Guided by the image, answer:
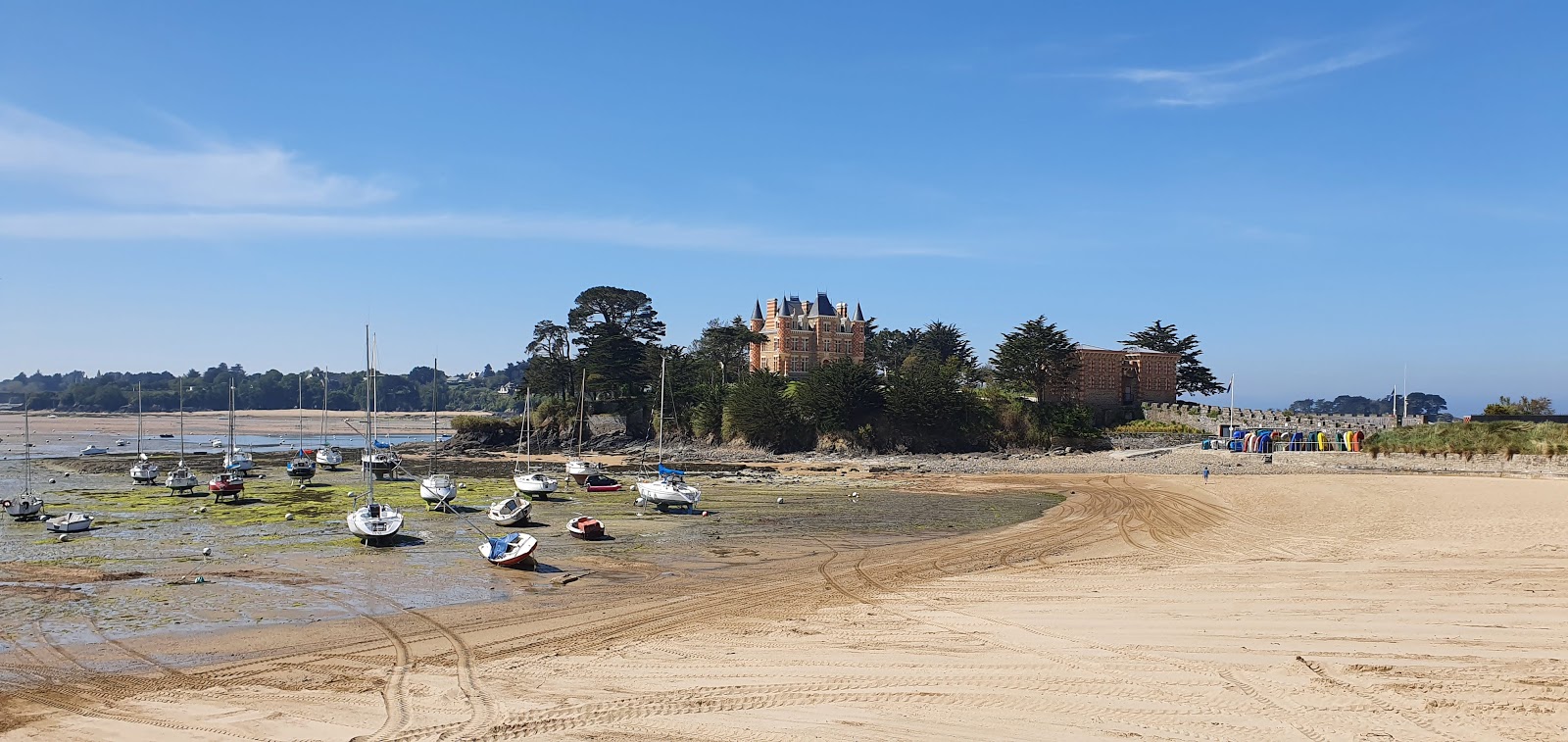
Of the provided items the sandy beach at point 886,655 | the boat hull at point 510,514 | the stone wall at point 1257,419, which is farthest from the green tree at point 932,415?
the sandy beach at point 886,655

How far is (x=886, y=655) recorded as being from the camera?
659 inches

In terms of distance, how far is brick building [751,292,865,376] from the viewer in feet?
392

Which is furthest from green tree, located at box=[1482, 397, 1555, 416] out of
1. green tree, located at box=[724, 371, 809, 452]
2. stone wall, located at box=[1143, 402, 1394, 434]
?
green tree, located at box=[724, 371, 809, 452]

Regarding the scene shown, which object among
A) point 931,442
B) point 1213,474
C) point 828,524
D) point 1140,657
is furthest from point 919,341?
point 1140,657

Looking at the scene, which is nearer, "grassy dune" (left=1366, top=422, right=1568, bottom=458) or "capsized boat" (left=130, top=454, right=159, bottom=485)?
"grassy dune" (left=1366, top=422, right=1568, bottom=458)

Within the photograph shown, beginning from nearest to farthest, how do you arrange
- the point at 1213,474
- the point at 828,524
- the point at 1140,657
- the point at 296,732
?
the point at 296,732 → the point at 1140,657 → the point at 828,524 → the point at 1213,474

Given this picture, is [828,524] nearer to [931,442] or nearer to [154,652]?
[154,652]

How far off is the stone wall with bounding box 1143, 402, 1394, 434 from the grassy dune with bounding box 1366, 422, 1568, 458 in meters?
7.52

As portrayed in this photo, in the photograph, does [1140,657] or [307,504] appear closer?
[1140,657]

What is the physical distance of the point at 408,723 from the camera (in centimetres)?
1379

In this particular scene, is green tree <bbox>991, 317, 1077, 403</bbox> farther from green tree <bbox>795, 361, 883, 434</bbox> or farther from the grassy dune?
the grassy dune

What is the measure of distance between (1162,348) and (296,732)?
345ft

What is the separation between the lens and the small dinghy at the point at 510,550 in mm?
27850

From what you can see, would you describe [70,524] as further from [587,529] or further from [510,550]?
[510,550]
